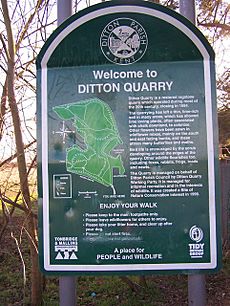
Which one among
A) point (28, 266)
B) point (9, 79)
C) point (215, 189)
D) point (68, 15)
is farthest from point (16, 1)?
point (28, 266)

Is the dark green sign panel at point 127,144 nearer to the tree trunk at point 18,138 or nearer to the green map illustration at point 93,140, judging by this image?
the green map illustration at point 93,140

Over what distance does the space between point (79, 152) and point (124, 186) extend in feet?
1.26

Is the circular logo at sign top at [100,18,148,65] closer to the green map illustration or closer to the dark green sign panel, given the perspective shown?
the dark green sign panel

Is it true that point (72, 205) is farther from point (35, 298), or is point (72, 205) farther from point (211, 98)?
point (35, 298)

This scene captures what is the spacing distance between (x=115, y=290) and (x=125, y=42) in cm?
410

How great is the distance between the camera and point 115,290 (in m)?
6.15

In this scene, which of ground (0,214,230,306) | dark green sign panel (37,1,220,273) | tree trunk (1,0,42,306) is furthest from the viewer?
ground (0,214,230,306)

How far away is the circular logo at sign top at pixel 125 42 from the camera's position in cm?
304

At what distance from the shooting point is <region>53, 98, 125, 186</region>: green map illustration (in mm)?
2990

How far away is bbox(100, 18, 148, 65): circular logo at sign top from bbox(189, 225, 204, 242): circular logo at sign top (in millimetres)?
1212

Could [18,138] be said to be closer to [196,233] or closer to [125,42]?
[125,42]

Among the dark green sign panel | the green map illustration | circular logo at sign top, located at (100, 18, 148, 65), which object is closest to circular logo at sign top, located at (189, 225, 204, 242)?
the dark green sign panel

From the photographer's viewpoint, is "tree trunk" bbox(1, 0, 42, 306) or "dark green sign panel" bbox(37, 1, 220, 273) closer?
"dark green sign panel" bbox(37, 1, 220, 273)

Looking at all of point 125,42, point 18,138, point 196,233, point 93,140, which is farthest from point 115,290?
point 125,42
